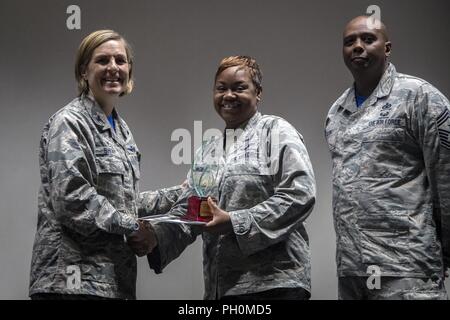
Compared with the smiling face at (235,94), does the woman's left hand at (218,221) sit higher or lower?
lower

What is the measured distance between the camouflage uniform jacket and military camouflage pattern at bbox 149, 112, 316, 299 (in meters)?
0.16

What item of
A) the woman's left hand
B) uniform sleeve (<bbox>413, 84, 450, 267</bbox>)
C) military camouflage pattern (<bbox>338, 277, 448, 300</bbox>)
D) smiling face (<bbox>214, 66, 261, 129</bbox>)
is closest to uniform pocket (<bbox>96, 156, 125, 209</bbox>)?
the woman's left hand

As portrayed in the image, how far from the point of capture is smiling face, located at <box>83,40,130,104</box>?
89.8 inches

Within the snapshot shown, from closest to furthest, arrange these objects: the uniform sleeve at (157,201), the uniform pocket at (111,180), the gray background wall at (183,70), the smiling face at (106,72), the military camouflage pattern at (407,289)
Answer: the military camouflage pattern at (407,289)
the uniform pocket at (111,180)
the smiling face at (106,72)
the uniform sleeve at (157,201)
the gray background wall at (183,70)

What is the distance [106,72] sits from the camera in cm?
228

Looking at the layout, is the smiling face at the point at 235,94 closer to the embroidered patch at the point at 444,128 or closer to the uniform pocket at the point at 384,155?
the uniform pocket at the point at 384,155

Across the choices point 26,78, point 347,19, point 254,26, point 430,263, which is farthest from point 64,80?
point 430,263

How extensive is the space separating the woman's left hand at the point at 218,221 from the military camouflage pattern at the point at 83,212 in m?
0.27

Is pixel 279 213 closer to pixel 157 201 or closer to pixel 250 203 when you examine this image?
pixel 250 203

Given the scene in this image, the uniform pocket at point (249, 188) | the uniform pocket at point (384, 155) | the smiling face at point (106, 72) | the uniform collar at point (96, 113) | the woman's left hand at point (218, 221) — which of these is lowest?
the woman's left hand at point (218, 221)

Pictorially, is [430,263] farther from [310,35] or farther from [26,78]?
[26,78]

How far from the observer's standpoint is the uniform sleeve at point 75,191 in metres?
2.05

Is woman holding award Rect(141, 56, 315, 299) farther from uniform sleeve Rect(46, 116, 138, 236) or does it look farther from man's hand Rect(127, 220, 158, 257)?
uniform sleeve Rect(46, 116, 138, 236)

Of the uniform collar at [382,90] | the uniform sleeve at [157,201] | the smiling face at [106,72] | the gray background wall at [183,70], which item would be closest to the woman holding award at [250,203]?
the uniform sleeve at [157,201]
